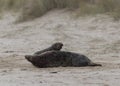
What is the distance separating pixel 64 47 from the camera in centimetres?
1112

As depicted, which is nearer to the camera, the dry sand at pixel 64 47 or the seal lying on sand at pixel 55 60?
the dry sand at pixel 64 47

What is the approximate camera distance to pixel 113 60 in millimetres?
9133

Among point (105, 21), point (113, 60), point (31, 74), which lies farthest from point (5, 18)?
point (31, 74)

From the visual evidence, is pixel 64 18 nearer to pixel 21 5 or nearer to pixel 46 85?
pixel 21 5

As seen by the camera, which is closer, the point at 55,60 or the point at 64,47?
the point at 55,60

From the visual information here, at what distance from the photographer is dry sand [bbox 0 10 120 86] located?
732 cm

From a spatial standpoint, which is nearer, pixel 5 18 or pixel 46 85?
pixel 46 85

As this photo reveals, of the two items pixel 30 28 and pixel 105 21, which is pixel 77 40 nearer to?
pixel 105 21

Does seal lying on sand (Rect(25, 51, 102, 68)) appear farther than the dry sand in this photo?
Yes

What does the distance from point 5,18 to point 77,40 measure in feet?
13.6

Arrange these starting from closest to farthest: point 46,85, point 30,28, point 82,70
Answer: point 46,85, point 82,70, point 30,28

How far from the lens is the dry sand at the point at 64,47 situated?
732cm

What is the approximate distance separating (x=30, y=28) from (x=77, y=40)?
221cm

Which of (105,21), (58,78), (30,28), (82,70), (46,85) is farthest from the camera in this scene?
(30,28)
